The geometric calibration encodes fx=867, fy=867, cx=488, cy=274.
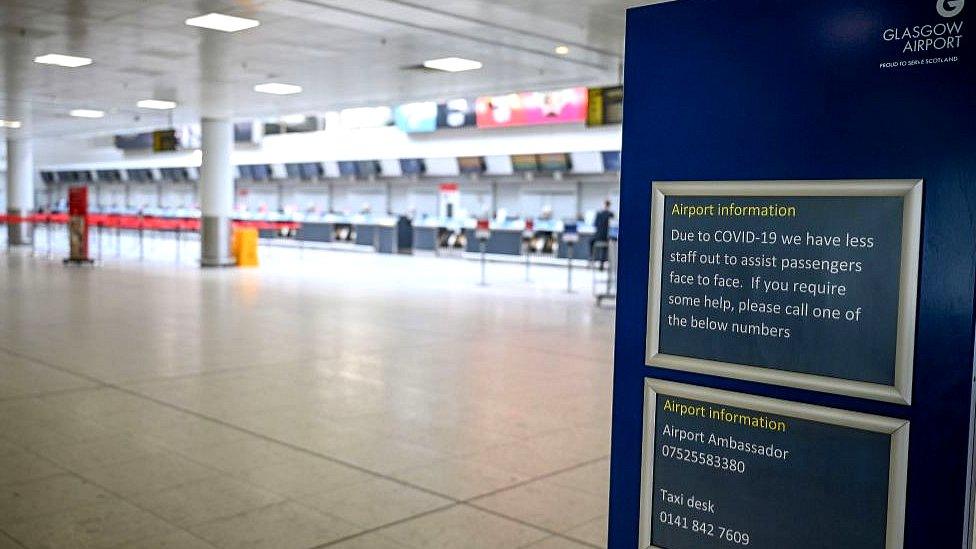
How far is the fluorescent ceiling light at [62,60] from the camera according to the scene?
12.2m

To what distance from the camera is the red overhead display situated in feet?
66.9

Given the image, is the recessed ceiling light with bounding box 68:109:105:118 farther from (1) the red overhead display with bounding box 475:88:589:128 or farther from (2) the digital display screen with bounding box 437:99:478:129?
(1) the red overhead display with bounding box 475:88:589:128

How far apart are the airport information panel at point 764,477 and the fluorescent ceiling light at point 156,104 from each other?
54.3ft

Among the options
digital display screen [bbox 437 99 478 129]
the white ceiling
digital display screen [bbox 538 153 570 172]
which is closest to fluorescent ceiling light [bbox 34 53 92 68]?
the white ceiling

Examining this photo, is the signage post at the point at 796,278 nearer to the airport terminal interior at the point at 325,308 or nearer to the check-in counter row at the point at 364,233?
the airport terminal interior at the point at 325,308

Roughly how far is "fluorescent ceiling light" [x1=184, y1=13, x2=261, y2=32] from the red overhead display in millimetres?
10287

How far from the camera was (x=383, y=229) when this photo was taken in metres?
26.4

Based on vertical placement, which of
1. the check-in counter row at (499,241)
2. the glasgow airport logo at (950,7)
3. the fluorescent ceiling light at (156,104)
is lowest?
the check-in counter row at (499,241)

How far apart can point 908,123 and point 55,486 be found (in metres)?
3.84

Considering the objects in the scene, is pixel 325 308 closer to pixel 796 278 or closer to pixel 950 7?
pixel 796 278

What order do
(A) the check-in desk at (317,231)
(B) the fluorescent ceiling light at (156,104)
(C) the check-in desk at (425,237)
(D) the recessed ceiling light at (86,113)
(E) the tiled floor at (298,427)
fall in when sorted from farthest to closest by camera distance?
(A) the check-in desk at (317,231)
(C) the check-in desk at (425,237)
(D) the recessed ceiling light at (86,113)
(B) the fluorescent ceiling light at (156,104)
(E) the tiled floor at (298,427)

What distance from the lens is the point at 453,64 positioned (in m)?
12.5

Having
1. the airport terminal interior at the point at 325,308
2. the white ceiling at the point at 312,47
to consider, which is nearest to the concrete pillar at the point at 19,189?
the airport terminal interior at the point at 325,308

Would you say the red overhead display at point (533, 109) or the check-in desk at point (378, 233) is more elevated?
the red overhead display at point (533, 109)
